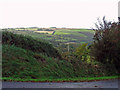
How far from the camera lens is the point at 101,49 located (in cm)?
1630

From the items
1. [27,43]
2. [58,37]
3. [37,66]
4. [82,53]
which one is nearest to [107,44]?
[37,66]

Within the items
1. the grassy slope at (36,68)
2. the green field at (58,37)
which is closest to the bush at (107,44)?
the grassy slope at (36,68)

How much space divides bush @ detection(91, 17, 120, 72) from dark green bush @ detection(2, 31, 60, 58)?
5.01m

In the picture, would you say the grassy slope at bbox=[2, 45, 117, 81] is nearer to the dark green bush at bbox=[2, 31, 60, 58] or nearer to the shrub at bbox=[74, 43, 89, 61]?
the dark green bush at bbox=[2, 31, 60, 58]

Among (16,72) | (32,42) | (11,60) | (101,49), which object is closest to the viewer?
(16,72)

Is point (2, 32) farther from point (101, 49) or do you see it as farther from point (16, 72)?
point (101, 49)

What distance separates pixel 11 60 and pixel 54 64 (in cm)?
400

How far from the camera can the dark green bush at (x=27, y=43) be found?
1695 cm

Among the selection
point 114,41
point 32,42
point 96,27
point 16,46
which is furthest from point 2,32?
point 114,41

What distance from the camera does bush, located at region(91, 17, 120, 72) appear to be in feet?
51.3

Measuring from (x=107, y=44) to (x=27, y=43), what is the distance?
23.4 ft

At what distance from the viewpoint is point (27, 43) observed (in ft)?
59.6

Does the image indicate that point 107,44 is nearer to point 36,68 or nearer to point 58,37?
Result: point 36,68

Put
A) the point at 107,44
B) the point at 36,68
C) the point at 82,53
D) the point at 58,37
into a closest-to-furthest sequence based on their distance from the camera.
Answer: the point at 36,68, the point at 107,44, the point at 82,53, the point at 58,37
